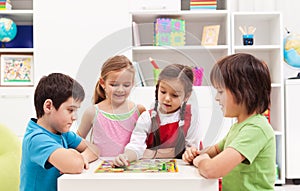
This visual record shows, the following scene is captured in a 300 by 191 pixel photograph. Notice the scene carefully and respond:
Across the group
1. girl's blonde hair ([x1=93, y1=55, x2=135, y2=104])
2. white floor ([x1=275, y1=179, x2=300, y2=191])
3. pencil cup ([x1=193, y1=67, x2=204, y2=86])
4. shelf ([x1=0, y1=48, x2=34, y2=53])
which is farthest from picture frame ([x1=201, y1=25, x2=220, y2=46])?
girl's blonde hair ([x1=93, y1=55, x2=135, y2=104])

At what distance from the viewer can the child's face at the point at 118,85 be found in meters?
1.06

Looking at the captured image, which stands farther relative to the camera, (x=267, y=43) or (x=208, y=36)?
(x=267, y=43)

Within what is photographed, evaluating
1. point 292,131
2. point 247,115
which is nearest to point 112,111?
point 247,115

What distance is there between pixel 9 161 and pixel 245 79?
971 mm

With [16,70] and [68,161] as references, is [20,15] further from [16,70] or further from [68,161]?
[68,161]

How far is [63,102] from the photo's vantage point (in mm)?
1217

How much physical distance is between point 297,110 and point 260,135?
6.87 feet

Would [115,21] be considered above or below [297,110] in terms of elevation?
above

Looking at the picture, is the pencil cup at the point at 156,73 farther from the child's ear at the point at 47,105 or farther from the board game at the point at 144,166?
the child's ear at the point at 47,105

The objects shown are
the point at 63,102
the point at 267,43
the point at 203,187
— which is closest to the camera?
the point at 203,187

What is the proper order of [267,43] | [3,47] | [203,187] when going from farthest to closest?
1. [267,43]
2. [3,47]
3. [203,187]

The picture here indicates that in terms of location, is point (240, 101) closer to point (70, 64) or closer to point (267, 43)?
point (70, 64)

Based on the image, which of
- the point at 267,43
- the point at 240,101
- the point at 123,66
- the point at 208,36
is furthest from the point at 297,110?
the point at 123,66

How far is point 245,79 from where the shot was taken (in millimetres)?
1100
